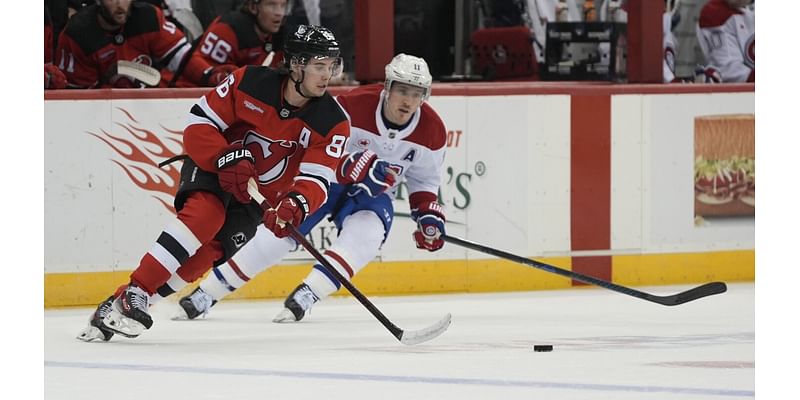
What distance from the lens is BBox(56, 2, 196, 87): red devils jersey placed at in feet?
22.9

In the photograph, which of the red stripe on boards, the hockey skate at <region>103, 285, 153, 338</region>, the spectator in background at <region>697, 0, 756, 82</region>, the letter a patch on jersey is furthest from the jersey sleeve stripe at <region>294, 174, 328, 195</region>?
the spectator in background at <region>697, 0, 756, 82</region>

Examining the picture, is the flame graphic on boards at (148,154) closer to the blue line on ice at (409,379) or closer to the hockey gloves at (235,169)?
the hockey gloves at (235,169)

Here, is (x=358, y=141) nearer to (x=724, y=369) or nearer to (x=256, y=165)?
(x=256, y=165)

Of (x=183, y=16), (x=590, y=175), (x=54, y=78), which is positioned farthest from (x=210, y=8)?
(x=590, y=175)

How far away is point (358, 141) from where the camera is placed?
19.4 feet

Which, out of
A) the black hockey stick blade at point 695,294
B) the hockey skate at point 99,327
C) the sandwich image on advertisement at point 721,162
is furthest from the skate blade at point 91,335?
the sandwich image on advertisement at point 721,162

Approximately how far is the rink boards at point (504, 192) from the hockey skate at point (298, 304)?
2.96ft

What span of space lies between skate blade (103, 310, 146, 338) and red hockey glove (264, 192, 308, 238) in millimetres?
538

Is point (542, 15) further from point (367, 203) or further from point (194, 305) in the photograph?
point (194, 305)

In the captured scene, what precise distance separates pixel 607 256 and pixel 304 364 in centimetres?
310

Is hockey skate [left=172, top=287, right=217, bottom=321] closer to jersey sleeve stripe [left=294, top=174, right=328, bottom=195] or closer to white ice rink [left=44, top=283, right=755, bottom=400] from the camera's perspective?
white ice rink [left=44, top=283, right=755, bottom=400]

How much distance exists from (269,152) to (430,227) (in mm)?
891

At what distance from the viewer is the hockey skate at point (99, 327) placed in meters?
4.97
